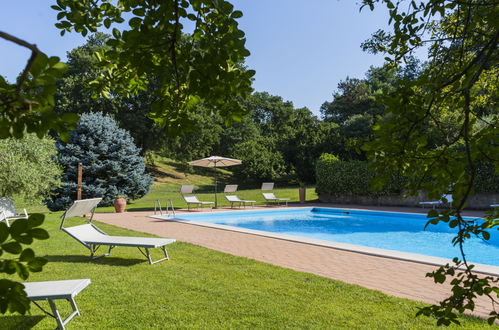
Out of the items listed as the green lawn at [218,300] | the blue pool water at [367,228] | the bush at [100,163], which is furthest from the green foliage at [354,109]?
the green lawn at [218,300]

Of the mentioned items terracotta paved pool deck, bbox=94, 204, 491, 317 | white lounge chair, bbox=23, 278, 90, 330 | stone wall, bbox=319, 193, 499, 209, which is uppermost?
stone wall, bbox=319, 193, 499, 209

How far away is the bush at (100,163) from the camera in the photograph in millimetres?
17312

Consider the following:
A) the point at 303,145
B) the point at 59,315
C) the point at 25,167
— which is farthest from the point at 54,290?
the point at 303,145

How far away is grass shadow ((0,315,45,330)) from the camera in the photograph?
3548 millimetres

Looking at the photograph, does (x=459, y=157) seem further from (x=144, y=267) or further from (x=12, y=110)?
(x=144, y=267)

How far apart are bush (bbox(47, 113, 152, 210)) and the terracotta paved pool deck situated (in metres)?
9.66

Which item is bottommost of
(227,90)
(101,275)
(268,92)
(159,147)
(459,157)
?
(101,275)

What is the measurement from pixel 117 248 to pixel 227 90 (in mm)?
6738

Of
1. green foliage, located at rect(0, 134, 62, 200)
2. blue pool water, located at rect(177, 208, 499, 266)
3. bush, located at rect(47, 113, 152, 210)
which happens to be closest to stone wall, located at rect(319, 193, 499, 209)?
blue pool water, located at rect(177, 208, 499, 266)

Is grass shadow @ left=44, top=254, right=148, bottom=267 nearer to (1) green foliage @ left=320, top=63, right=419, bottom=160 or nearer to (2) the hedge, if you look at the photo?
(2) the hedge

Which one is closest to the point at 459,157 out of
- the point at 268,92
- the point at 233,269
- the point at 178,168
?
the point at 233,269

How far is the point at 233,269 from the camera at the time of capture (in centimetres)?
554

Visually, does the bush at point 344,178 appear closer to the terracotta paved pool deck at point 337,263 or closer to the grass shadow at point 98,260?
the terracotta paved pool deck at point 337,263

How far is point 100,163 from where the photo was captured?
18.1m
